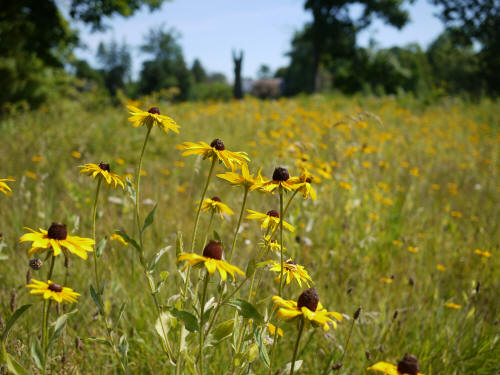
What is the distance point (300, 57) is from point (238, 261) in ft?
144

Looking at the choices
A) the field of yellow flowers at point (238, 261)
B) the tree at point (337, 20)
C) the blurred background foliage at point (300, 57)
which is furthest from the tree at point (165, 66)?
the field of yellow flowers at point (238, 261)

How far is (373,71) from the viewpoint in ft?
77.2

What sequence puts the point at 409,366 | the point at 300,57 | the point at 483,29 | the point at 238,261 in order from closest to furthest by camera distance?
the point at 409,366 < the point at 238,261 < the point at 483,29 < the point at 300,57

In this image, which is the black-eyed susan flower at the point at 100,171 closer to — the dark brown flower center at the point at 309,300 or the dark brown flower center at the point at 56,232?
the dark brown flower center at the point at 56,232

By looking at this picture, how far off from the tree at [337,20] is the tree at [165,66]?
21504mm

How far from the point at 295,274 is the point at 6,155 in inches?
155

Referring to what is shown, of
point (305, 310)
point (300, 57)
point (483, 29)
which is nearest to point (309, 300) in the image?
point (305, 310)

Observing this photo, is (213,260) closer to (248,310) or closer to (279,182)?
(248,310)

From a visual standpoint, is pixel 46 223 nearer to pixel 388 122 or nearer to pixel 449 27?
pixel 388 122

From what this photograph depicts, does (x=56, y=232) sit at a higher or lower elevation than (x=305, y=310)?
higher

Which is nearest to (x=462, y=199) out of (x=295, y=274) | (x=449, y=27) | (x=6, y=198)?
(x=295, y=274)

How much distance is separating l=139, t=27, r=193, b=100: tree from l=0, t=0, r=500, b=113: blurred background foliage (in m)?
0.12

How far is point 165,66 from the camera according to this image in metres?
42.9

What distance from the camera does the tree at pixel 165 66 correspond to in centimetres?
4078
